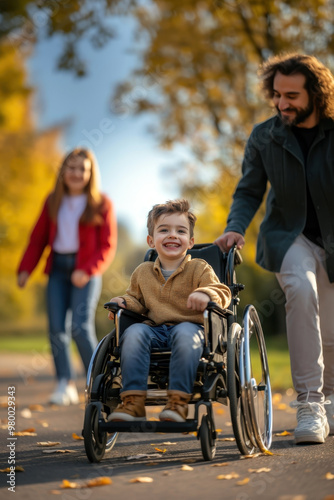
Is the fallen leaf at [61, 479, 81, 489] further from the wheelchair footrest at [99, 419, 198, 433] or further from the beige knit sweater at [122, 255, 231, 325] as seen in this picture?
the beige knit sweater at [122, 255, 231, 325]

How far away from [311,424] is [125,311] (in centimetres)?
122

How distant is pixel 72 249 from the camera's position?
20.6 ft

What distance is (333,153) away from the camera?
4.50 meters

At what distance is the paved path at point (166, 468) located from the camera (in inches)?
112

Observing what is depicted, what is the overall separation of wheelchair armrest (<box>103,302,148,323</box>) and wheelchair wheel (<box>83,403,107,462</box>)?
0.50 m

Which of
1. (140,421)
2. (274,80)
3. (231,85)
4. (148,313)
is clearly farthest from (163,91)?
(140,421)

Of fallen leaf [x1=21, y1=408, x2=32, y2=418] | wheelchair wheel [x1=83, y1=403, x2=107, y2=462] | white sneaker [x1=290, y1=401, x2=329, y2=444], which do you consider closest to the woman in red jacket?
fallen leaf [x1=21, y1=408, x2=32, y2=418]

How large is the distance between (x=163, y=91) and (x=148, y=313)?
307 inches

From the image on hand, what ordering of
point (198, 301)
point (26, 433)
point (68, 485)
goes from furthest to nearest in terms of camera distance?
1. point (26, 433)
2. point (198, 301)
3. point (68, 485)

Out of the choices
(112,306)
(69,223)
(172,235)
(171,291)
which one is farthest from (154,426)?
(69,223)

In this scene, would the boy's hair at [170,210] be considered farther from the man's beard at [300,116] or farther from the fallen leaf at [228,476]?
the fallen leaf at [228,476]

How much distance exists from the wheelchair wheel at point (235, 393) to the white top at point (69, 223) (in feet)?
9.11

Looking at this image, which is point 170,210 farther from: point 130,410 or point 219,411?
point 219,411

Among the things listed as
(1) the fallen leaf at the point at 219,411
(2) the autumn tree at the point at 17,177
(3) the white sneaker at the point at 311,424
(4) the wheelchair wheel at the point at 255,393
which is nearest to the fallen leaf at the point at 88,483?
(4) the wheelchair wheel at the point at 255,393
